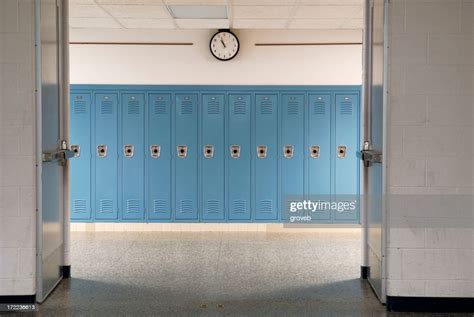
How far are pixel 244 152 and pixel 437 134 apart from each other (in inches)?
149

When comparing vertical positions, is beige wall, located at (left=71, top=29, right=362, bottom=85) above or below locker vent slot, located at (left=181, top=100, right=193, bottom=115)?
above

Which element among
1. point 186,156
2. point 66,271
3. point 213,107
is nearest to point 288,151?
point 213,107

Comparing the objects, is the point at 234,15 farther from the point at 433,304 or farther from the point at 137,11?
the point at 433,304

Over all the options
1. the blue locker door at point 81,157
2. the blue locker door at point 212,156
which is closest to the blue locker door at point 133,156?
the blue locker door at point 81,157

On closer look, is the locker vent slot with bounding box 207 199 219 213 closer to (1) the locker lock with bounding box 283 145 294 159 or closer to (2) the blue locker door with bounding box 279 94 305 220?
(2) the blue locker door with bounding box 279 94 305 220

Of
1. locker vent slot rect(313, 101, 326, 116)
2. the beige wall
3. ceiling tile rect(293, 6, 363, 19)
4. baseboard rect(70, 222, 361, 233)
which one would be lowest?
baseboard rect(70, 222, 361, 233)

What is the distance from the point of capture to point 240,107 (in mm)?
7621

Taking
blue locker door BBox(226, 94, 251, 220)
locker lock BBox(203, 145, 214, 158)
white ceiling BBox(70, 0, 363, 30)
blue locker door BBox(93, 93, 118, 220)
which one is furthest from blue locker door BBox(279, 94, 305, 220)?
blue locker door BBox(93, 93, 118, 220)

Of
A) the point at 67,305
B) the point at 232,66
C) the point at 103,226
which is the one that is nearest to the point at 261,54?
the point at 232,66

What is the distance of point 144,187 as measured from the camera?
302 inches

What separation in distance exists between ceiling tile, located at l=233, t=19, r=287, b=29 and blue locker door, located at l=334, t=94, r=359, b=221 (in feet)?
4.16

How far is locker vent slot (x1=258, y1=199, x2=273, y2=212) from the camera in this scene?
768 centimetres

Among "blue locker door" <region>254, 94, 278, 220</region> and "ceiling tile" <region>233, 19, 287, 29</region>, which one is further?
"blue locker door" <region>254, 94, 278, 220</region>

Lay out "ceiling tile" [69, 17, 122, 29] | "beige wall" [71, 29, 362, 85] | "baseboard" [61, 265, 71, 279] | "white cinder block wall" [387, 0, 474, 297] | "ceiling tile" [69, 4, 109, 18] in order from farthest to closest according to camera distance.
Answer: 1. "beige wall" [71, 29, 362, 85]
2. "ceiling tile" [69, 17, 122, 29]
3. "ceiling tile" [69, 4, 109, 18]
4. "baseboard" [61, 265, 71, 279]
5. "white cinder block wall" [387, 0, 474, 297]
